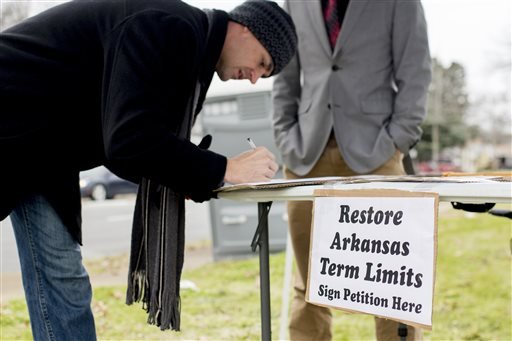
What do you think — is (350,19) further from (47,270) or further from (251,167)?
(47,270)

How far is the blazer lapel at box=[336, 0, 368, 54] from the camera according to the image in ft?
6.40

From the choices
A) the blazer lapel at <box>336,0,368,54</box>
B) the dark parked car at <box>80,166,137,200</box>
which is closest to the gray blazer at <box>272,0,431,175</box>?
the blazer lapel at <box>336,0,368,54</box>

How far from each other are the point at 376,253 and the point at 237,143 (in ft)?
10.5

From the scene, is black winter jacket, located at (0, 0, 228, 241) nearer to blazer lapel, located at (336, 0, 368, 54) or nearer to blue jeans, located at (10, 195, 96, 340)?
blue jeans, located at (10, 195, 96, 340)

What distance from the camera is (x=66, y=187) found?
1.44 m

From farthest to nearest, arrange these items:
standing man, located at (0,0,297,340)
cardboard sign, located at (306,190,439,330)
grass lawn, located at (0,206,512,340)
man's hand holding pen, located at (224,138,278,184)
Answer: grass lawn, located at (0,206,512,340)
man's hand holding pen, located at (224,138,278,184)
standing man, located at (0,0,297,340)
cardboard sign, located at (306,190,439,330)

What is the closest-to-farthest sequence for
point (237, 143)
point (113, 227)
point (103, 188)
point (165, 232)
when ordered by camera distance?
1. point (165, 232)
2. point (237, 143)
3. point (113, 227)
4. point (103, 188)

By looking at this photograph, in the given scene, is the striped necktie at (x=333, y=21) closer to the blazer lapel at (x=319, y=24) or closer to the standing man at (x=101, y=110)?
the blazer lapel at (x=319, y=24)

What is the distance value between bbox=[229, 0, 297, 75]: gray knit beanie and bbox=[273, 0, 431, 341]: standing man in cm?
59

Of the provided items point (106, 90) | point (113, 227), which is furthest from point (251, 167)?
point (113, 227)

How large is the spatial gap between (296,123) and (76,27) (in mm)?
998

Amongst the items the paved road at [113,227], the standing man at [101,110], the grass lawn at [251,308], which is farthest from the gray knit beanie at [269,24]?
the paved road at [113,227]

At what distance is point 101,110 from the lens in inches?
50.8

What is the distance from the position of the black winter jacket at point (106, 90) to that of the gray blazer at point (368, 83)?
2.29 ft
